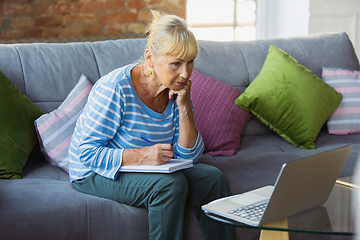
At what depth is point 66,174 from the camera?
1.69 m

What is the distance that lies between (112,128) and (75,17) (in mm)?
2125

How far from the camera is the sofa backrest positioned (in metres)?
1.83

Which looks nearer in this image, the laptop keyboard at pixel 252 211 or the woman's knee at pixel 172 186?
the laptop keyboard at pixel 252 211

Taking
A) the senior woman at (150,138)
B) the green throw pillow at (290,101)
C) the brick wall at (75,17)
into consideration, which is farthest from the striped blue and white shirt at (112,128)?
the brick wall at (75,17)

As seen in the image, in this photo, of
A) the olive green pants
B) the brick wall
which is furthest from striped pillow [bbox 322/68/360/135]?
the brick wall

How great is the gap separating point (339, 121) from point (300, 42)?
21.4 inches

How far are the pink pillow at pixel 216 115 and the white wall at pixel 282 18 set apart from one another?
4.40 ft

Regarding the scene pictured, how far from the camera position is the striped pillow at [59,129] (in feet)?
5.57

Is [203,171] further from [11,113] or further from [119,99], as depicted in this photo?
[11,113]

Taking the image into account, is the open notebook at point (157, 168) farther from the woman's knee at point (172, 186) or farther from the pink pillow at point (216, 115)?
the pink pillow at point (216, 115)

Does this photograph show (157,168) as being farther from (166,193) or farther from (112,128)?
(112,128)

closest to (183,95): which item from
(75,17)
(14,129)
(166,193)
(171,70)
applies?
(171,70)

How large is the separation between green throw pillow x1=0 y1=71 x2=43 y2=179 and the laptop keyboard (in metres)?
1.02

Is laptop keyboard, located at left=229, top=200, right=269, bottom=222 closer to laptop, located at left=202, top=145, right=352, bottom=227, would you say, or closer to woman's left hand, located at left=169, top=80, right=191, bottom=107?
laptop, located at left=202, top=145, right=352, bottom=227
